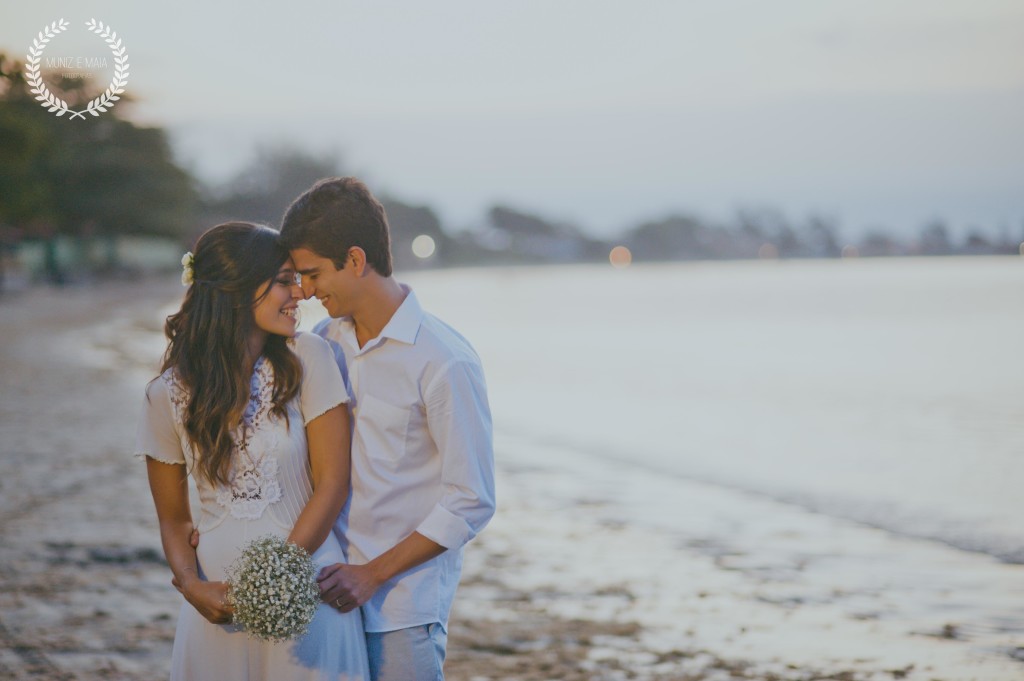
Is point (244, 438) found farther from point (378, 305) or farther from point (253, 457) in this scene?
point (378, 305)

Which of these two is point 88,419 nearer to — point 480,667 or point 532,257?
point 480,667

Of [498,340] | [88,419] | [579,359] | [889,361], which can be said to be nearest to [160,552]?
[88,419]

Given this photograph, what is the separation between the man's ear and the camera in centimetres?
276

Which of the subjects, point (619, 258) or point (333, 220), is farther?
point (619, 258)

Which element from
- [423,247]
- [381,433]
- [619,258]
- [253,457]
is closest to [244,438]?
[253,457]

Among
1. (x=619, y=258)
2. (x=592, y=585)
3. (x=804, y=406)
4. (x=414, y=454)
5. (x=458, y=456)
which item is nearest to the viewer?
(x=458, y=456)

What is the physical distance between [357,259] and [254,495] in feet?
2.13

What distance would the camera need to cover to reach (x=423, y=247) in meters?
135

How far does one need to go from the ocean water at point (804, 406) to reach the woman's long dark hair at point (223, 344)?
24.9ft

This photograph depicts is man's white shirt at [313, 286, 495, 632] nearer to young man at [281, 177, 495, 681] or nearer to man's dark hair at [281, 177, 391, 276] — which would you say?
young man at [281, 177, 495, 681]

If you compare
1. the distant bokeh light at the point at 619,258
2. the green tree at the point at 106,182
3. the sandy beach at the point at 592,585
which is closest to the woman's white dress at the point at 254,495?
the sandy beach at the point at 592,585

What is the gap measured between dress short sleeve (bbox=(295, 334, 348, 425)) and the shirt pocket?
0.07 meters

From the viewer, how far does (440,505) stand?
8.74ft

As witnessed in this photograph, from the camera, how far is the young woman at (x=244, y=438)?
2.66 meters
